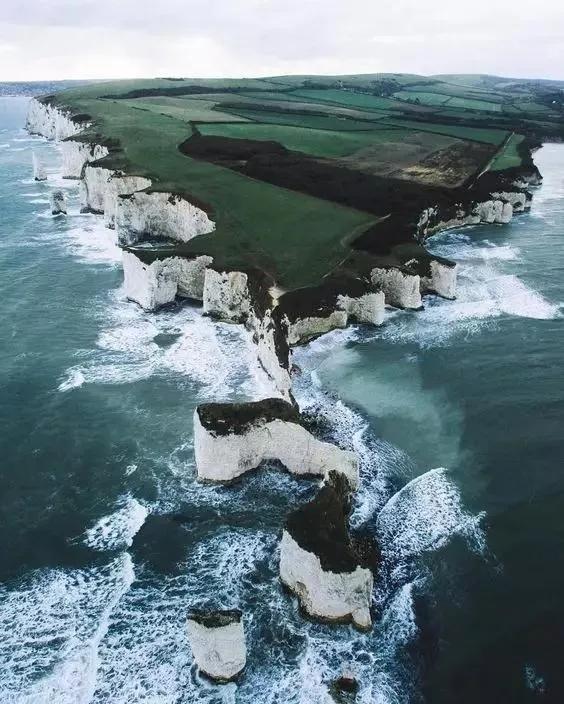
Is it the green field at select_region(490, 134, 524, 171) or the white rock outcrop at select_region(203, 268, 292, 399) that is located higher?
the green field at select_region(490, 134, 524, 171)

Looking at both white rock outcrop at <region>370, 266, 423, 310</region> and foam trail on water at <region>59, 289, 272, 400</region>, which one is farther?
white rock outcrop at <region>370, 266, 423, 310</region>

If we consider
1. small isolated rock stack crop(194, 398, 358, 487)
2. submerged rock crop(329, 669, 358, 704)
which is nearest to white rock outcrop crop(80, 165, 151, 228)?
small isolated rock stack crop(194, 398, 358, 487)

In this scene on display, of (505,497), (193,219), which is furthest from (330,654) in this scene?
(193,219)

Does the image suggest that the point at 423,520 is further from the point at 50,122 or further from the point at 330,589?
the point at 50,122

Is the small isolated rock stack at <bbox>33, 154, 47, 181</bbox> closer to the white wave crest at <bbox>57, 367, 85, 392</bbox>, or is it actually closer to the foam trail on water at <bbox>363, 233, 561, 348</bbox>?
the foam trail on water at <bbox>363, 233, 561, 348</bbox>

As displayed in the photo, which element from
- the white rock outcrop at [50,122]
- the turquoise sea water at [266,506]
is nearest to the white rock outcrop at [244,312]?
the turquoise sea water at [266,506]

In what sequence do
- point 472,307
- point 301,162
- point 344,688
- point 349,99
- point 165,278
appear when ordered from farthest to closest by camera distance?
1. point 349,99
2. point 301,162
3. point 472,307
4. point 165,278
5. point 344,688

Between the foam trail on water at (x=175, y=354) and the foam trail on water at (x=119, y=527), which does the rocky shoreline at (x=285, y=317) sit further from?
the foam trail on water at (x=119, y=527)

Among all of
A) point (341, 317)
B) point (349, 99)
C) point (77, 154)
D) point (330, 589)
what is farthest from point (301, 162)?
point (349, 99)
